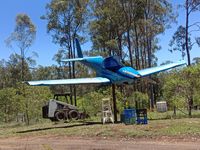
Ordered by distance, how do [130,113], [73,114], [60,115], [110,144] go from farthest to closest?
[73,114] → [60,115] → [130,113] → [110,144]

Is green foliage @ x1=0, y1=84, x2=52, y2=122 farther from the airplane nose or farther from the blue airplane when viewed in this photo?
the airplane nose

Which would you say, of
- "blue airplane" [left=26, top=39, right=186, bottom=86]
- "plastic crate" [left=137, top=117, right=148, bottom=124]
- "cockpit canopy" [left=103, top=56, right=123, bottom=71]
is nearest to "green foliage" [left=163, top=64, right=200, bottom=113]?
"blue airplane" [left=26, top=39, right=186, bottom=86]

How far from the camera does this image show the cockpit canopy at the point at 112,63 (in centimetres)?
2180

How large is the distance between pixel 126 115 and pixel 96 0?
94.9 ft

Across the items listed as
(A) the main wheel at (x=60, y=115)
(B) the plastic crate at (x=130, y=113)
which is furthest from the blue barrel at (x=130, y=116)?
(A) the main wheel at (x=60, y=115)

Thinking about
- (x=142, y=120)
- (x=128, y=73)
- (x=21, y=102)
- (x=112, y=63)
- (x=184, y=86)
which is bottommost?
(x=142, y=120)

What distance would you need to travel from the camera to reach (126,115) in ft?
58.7

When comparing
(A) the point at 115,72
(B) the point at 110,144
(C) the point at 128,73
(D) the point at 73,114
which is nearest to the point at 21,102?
(D) the point at 73,114

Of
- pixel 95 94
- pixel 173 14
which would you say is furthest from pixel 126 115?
pixel 173 14

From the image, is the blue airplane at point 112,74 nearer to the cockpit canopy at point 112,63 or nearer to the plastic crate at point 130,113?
the cockpit canopy at point 112,63

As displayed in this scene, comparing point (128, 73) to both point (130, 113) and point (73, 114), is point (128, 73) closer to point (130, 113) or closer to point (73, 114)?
point (130, 113)

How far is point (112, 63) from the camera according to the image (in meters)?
22.1

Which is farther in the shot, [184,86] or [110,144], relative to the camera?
[184,86]

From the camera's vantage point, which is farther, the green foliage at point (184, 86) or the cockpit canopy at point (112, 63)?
the cockpit canopy at point (112, 63)
